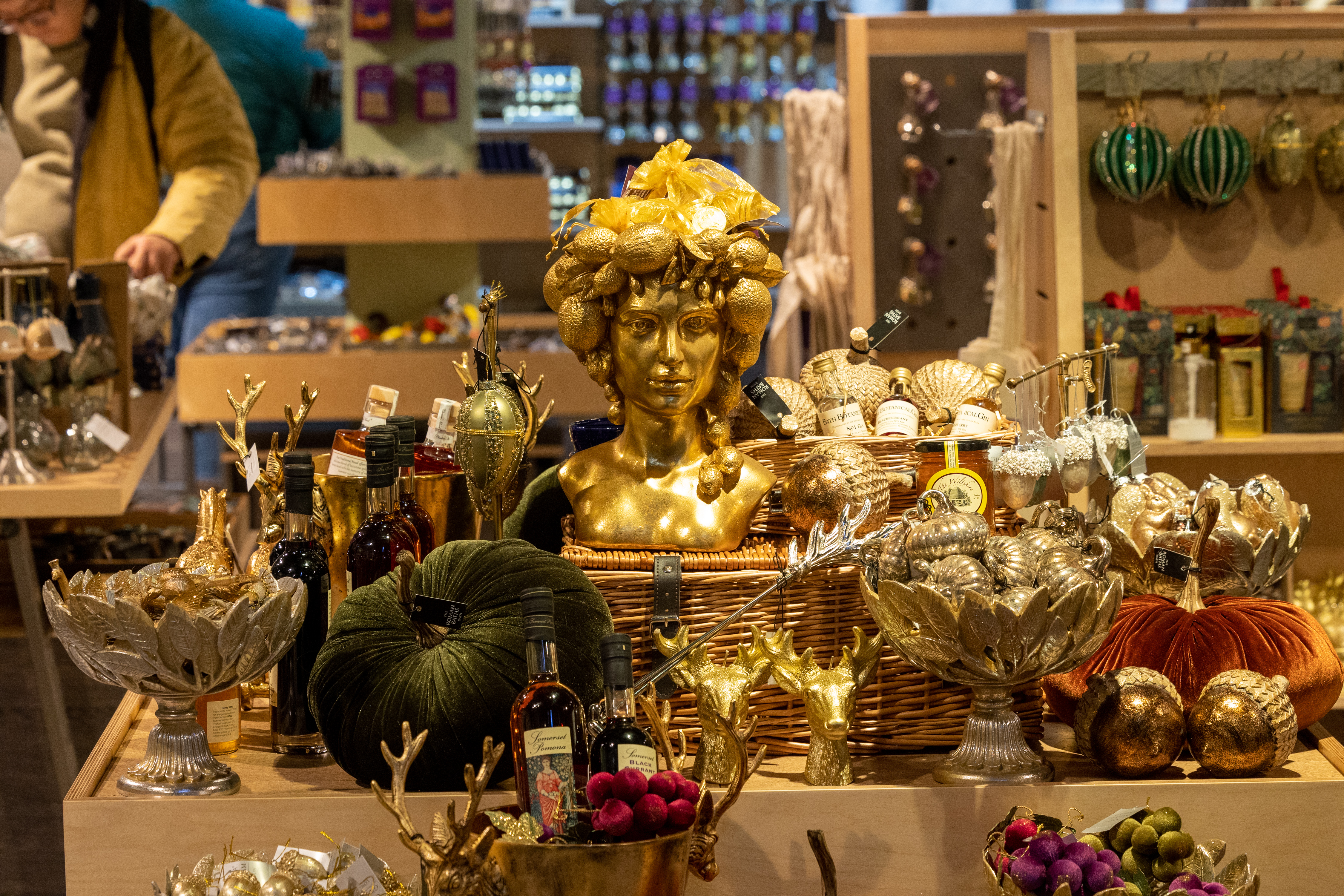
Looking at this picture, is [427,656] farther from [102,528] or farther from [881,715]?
[102,528]

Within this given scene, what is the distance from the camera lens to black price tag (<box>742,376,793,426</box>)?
1.77 m

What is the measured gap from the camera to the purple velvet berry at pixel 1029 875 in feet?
4.03

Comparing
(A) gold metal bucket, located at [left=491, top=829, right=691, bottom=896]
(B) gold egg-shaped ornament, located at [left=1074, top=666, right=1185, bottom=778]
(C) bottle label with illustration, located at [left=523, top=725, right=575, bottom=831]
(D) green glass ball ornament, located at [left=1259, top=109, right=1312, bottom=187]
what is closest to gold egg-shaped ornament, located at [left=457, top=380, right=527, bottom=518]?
(C) bottle label with illustration, located at [left=523, top=725, right=575, bottom=831]

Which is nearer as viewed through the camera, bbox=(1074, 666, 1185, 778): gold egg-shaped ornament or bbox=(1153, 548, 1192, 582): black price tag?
bbox=(1074, 666, 1185, 778): gold egg-shaped ornament

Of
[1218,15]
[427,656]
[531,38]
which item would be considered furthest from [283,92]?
[427,656]

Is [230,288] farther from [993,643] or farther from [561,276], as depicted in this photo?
[993,643]

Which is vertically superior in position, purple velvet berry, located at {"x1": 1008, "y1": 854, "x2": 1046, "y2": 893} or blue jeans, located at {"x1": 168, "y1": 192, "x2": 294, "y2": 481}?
blue jeans, located at {"x1": 168, "y1": 192, "x2": 294, "y2": 481}

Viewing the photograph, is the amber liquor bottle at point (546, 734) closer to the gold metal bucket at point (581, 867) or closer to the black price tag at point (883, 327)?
the gold metal bucket at point (581, 867)

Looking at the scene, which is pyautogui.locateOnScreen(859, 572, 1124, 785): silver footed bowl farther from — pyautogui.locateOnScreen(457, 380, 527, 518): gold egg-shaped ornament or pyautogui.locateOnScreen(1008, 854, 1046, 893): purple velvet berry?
pyautogui.locateOnScreen(457, 380, 527, 518): gold egg-shaped ornament

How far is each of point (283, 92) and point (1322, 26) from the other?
12.1 feet

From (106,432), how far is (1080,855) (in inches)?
92.8

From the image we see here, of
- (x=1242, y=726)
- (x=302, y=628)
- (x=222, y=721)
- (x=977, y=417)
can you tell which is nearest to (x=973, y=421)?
(x=977, y=417)

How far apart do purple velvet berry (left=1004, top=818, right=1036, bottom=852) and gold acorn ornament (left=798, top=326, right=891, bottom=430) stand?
2.08 feet

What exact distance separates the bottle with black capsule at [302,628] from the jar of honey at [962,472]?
70 centimetres
